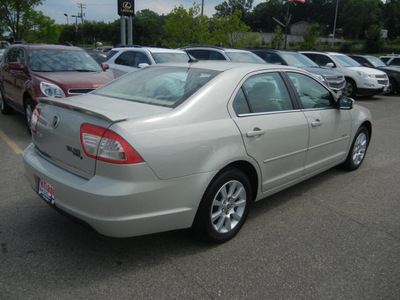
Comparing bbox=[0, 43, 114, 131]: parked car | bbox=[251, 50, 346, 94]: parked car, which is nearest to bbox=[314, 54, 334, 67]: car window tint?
bbox=[251, 50, 346, 94]: parked car

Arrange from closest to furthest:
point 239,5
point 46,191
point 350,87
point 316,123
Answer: point 46,191, point 316,123, point 350,87, point 239,5

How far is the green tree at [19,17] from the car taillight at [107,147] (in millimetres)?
33712

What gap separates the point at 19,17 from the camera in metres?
32.4

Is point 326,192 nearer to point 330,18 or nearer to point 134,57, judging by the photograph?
point 134,57

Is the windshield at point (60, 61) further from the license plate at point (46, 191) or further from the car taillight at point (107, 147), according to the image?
the car taillight at point (107, 147)

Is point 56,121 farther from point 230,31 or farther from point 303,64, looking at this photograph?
point 230,31

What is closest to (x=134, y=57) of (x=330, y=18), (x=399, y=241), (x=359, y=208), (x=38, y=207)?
(x=38, y=207)

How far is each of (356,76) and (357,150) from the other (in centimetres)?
948

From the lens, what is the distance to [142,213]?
99.0 inches

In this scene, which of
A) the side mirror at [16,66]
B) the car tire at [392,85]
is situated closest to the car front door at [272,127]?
the side mirror at [16,66]

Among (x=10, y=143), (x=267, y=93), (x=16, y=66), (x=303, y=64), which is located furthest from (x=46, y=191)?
(x=303, y=64)

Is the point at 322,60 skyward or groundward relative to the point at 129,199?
skyward

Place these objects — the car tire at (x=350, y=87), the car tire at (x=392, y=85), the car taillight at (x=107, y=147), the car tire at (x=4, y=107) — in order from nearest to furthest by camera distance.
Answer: the car taillight at (x=107, y=147)
the car tire at (x=4, y=107)
the car tire at (x=350, y=87)
the car tire at (x=392, y=85)

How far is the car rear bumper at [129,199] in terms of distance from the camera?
Answer: 244 centimetres
